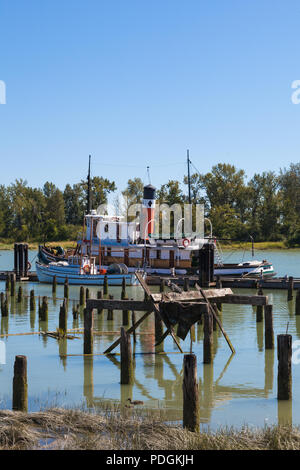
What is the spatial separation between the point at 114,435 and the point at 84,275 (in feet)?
124

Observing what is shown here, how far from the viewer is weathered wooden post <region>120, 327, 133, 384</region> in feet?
54.2

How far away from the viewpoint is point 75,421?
12.1 meters

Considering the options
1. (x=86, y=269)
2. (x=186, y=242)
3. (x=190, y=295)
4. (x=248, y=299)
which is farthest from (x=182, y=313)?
(x=186, y=242)

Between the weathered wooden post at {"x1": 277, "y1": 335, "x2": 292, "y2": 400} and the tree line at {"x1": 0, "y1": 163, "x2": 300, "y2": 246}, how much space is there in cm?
9075

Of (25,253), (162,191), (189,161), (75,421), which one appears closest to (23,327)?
(75,421)

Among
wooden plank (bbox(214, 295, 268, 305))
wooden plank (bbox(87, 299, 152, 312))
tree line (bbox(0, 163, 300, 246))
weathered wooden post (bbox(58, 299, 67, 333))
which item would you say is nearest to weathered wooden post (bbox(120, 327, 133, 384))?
wooden plank (bbox(87, 299, 152, 312))

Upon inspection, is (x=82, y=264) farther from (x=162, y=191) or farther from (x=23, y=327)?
(x=162, y=191)

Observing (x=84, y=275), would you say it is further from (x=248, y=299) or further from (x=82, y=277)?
(x=248, y=299)

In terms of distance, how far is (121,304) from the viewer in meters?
19.7

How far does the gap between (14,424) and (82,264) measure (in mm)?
37548

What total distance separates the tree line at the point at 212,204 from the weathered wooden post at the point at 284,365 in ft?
298

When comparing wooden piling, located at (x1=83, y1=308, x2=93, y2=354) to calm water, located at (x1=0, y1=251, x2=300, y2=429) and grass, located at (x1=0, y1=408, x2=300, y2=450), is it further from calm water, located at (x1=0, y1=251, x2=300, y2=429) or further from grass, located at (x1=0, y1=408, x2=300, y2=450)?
grass, located at (x1=0, y1=408, x2=300, y2=450)

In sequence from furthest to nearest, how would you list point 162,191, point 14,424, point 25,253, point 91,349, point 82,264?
1. point 162,191
2. point 25,253
3. point 82,264
4. point 91,349
5. point 14,424

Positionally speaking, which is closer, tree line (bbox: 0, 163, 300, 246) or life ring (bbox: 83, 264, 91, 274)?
life ring (bbox: 83, 264, 91, 274)
